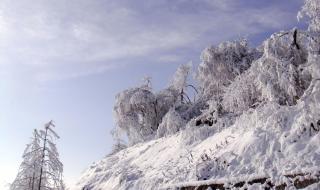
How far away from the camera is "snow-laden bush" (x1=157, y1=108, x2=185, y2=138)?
28.6 meters

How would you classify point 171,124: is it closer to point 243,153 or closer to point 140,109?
point 140,109

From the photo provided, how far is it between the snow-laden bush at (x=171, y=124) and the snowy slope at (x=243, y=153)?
3.36 meters

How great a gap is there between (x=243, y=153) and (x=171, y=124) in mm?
12136

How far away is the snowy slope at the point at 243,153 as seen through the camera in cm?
1514

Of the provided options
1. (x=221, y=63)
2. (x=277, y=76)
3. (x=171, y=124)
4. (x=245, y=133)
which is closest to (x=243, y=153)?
(x=245, y=133)

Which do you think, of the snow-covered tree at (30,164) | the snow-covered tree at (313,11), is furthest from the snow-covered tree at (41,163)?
the snow-covered tree at (313,11)

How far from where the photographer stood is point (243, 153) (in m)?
17.0

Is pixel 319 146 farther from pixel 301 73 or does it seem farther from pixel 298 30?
pixel 298 30

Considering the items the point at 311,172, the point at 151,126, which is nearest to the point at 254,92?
the point at 311,172

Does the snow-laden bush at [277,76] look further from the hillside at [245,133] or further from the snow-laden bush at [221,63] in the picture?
the snow-laden bush at [221,63]

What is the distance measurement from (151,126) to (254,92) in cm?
1558

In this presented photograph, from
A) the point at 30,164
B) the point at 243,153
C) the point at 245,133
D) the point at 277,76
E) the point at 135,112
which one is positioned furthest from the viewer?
the point at 135,112

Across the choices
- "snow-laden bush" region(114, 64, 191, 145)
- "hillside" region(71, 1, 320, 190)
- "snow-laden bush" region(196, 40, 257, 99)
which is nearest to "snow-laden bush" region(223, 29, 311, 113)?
"hillside" region(71, 1, 320, 190)

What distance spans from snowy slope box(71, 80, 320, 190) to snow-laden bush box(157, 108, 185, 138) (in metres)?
3.36
